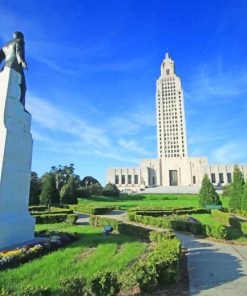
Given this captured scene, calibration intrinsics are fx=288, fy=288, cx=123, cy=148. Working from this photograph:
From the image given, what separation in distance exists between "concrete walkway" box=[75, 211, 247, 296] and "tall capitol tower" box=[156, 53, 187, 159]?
98.3m

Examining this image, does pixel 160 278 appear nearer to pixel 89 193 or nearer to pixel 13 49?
pixel 13 49

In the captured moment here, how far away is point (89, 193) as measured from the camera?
61.2 metres

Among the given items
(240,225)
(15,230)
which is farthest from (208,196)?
(15,230)

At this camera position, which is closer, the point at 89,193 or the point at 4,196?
the point at 4,196

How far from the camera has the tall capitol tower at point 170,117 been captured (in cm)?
11150

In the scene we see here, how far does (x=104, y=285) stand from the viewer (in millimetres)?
6262

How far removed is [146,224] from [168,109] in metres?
97.2

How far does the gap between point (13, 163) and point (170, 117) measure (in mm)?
106597

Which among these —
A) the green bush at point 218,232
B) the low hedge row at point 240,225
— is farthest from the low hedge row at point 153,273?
the low hedge row at point 240,225

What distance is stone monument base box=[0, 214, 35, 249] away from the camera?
10453 millimetres

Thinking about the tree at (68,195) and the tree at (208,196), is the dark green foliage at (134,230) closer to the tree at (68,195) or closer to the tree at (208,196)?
the tree at (208,196)

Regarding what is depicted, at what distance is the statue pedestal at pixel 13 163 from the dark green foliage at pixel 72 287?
219 inches

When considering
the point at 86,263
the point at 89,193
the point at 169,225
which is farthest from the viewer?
the point at 89,193

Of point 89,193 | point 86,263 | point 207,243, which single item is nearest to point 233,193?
point 207,243
